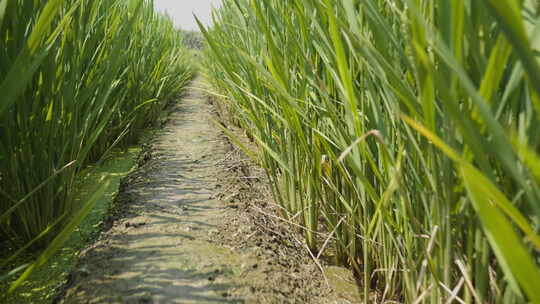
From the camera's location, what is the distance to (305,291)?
0.77 meters

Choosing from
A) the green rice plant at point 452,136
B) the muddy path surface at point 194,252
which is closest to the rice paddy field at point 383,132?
the green rice plant at point 452,136

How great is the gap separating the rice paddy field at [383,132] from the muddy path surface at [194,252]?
0.11 meters

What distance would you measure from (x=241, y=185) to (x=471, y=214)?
0.95 meters

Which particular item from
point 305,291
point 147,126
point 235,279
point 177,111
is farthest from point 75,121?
point 177,111

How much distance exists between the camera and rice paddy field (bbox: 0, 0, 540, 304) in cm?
30

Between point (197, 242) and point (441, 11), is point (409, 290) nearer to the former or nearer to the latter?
point (441, 11)

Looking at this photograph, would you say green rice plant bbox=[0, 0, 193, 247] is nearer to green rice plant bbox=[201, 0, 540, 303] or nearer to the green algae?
the green algae

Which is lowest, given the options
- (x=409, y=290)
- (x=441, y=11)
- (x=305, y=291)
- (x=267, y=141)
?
(x=305, y=291)

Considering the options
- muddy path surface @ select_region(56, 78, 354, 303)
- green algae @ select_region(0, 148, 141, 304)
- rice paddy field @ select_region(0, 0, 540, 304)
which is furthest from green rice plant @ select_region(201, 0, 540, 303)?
green algae @ select_region(0, 148, 141, 304)

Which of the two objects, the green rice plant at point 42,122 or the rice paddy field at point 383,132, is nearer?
the rice paddy field at point 383,132

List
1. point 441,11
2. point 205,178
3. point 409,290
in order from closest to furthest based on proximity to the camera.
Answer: point 441,11
point 409,290
point 205,178

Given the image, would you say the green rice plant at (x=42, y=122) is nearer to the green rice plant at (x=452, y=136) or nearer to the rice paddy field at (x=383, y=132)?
the rice paddy field at (x=383, y=132)

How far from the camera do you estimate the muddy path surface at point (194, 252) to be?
0.71m

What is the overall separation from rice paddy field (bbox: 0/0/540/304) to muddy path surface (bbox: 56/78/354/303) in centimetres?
11
